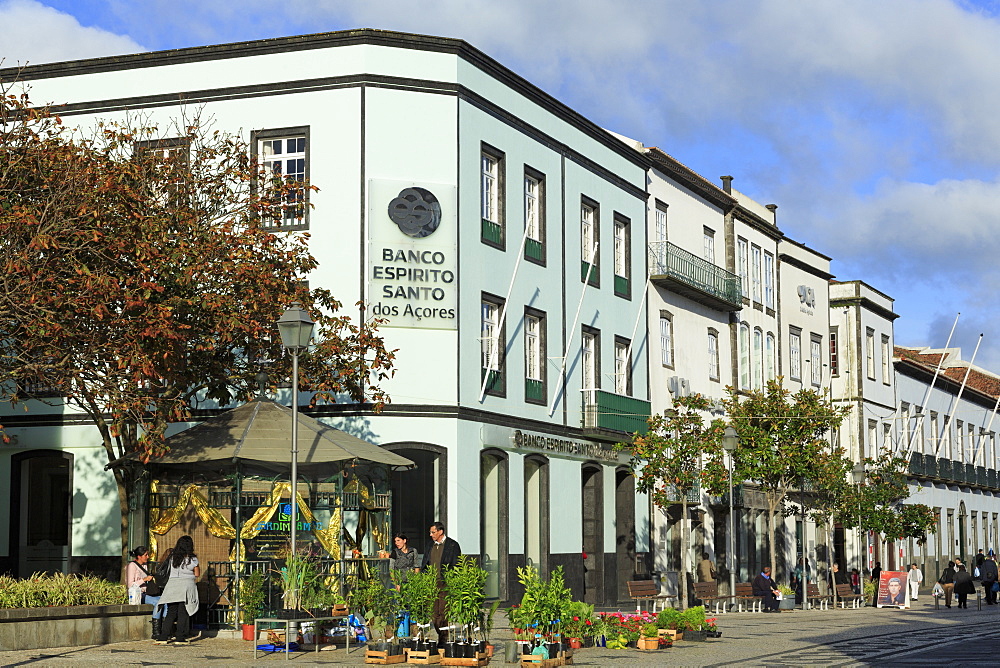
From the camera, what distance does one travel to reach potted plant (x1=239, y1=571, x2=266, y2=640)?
21.5 meters

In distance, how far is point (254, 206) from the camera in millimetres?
24203

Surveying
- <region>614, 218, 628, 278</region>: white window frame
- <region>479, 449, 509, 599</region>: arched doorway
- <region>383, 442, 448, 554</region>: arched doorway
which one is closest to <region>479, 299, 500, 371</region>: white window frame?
<region>479, 449, 509, 599</region>: arched doorway

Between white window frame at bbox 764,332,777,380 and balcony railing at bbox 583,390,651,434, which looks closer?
balcony railing at bbox 583,390,651,434

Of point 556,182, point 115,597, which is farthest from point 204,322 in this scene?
point 556,182

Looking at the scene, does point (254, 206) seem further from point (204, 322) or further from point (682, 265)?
point (682, 265)

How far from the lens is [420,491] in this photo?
3044 cm

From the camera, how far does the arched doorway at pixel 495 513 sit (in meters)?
31.7

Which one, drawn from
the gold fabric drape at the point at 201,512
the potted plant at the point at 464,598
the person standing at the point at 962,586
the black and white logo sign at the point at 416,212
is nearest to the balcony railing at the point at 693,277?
the person standing at the point at 962,586

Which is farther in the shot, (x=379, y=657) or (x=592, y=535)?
(x=592, y=535)

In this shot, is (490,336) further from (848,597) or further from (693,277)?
(848,597)

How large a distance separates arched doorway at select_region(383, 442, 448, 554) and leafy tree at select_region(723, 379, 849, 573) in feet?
37.6

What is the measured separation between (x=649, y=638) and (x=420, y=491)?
932 cm

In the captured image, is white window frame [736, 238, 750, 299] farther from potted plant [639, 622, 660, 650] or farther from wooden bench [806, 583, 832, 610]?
potted plant [639, 622, 660, 650]

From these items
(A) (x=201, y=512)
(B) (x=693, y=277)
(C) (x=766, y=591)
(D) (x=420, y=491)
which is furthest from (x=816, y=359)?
(A) (x=201, y=512)
